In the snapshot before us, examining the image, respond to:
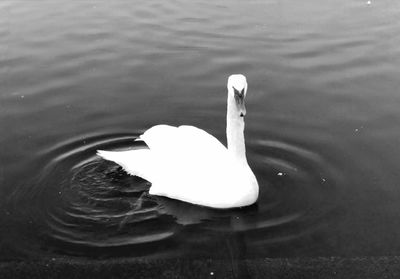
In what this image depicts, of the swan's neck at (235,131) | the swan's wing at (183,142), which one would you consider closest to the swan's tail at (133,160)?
the swan's wing at (183,142)

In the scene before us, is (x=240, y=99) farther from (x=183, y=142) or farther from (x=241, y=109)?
(x=183, y=142)

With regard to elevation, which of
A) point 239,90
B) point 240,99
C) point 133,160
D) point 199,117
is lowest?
point 133,160

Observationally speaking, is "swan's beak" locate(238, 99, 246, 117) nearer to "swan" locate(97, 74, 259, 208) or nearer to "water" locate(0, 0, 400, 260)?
"swan" locate(97, 74, 259, 208)

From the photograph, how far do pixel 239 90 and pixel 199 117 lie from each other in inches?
111

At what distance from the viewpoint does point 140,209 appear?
8164 mm

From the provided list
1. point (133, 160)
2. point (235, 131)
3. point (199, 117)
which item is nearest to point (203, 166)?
point (235, 131)

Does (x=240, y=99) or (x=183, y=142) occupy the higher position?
(x=240, y=99)

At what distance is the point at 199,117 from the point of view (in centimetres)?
1033

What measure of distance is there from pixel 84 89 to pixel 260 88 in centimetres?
318

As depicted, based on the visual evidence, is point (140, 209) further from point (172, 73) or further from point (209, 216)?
point (172, 73)

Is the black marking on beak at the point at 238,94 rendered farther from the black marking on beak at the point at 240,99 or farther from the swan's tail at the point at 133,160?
the swan's tail at the point at 133,160

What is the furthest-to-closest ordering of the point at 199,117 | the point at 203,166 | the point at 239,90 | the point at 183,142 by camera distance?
the point at 199,117
the point at 183,142
the point at 203,166
the point at 239,90

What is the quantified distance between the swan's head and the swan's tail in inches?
67.6

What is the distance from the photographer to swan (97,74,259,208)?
26.2 ft
